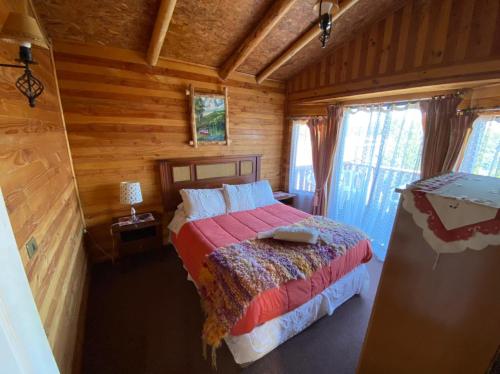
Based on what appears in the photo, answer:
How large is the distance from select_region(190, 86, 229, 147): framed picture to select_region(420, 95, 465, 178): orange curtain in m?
2.53

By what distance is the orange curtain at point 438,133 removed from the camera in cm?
221

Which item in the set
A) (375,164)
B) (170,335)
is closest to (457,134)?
(375,164)

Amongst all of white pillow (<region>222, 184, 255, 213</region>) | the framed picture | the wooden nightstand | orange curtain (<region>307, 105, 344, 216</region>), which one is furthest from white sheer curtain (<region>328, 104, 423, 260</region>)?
the wooden nightstand

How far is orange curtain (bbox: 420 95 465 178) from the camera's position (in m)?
2.21

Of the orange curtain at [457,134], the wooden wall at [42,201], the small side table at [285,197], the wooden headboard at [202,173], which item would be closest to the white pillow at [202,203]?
the wooden headboard at [202,173]

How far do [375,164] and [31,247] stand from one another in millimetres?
3444

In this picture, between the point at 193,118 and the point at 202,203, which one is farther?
the point at 193,118

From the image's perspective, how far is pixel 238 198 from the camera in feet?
9.78

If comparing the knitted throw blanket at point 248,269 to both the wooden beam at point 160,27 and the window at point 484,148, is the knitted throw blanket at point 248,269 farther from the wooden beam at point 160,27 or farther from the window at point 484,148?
the wooden beam at point 160,27

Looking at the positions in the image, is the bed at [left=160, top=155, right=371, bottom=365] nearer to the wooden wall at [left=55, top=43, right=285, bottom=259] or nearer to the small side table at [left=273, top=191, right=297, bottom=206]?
the wooden wall at [left=55, top=43, right=285, bottom=259]

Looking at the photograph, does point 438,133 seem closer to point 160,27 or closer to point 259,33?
point 259,33

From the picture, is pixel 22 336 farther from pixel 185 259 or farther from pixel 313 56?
pixel 313 56

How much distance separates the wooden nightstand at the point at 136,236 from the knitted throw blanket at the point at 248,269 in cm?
119

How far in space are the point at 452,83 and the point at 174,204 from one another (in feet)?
11.3
